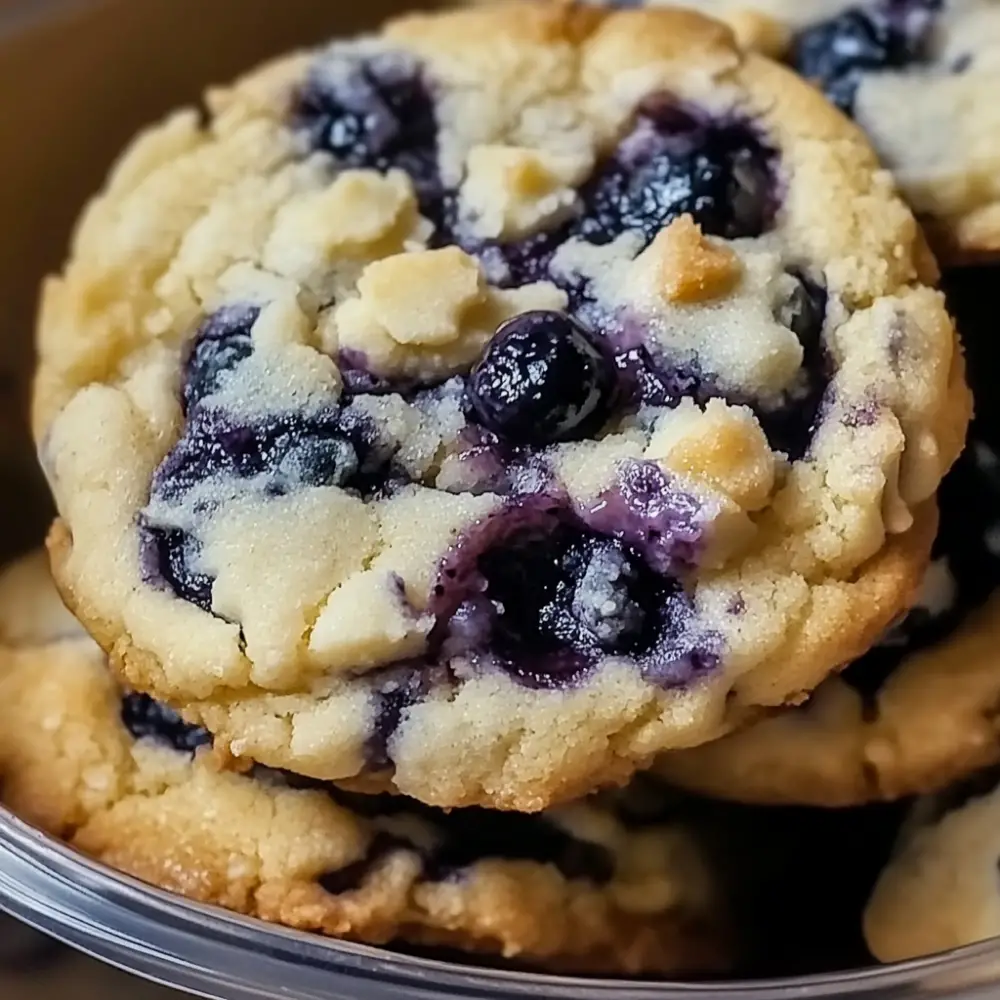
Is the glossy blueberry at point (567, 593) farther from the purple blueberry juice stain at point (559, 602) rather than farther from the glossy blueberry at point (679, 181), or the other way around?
the glossy blueberry at point (679, 181)

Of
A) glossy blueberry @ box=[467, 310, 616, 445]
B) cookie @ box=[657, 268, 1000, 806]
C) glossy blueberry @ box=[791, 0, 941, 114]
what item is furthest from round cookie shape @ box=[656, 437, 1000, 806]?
glossy blueberry @ box=[791, 0, 941, 114]

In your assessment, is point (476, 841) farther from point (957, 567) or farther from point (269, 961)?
point (957, 567)

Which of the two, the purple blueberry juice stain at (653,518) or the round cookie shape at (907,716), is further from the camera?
the round cookie shape at (907,716)

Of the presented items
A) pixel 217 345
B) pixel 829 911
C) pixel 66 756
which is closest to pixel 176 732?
pixel 66 756

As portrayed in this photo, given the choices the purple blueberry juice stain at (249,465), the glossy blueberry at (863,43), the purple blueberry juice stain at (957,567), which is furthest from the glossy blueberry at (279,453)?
the glossy blueberry at (863,43)

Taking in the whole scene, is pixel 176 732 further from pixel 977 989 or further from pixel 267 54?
pixel 267 54

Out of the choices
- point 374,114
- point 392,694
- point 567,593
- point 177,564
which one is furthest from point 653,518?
point 374,114

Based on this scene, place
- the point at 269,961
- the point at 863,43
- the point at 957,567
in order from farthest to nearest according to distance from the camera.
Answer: the point at 863,43
the point at 957,567
the point at 269,961
